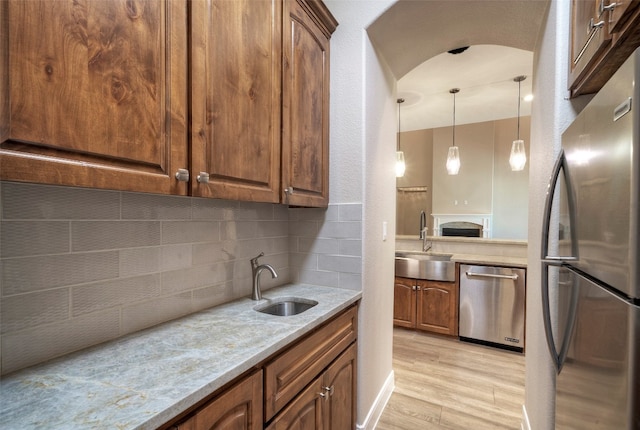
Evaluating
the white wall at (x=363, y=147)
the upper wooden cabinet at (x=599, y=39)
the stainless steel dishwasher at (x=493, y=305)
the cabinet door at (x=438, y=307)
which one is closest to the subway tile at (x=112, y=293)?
the white wall at (x=363, y=147)

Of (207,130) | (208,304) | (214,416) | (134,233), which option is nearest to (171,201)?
(134,233)

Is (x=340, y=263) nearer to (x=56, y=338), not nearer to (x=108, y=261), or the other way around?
(x=108, y=261)

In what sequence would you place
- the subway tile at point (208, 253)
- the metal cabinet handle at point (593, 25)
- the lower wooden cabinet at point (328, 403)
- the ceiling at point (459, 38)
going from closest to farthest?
the metal cabinet handle at point (593, 25)
the lower wooden cabinet at point (328, 403)
the subway tile at point (208, 253)
the ceiling at point (459, 38)

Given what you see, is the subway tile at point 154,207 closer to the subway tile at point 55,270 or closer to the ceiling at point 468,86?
the subway tile at point 55,270

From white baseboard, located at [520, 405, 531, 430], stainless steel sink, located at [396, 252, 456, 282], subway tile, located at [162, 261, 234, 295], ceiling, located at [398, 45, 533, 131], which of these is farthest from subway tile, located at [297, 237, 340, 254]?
ceiling, located at [398, 45, 533, 131]

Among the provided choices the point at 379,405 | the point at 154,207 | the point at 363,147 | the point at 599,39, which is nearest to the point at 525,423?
the point at 379,405

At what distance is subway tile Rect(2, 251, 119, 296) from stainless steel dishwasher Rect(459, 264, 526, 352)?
122 inches

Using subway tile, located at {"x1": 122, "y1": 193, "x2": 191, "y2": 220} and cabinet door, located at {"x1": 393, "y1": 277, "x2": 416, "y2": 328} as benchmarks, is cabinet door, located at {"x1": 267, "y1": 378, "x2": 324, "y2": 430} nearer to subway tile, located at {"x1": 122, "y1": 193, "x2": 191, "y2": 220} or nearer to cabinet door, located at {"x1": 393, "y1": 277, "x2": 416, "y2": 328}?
subway tile, located at {"x1": 122, "y1": 193, "x2": 191, "y2": 220}

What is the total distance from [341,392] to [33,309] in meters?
1.29

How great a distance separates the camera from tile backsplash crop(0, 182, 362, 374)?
0.81 metres

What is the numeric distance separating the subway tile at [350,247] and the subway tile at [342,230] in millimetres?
29

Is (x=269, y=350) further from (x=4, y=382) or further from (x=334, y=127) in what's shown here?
(x=334, y=127)

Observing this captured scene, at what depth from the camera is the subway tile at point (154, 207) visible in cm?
107

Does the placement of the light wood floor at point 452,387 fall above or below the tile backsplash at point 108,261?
below
